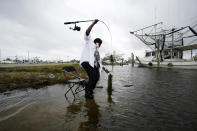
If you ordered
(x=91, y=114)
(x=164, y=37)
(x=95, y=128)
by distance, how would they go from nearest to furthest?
(x=95, y=128) < (x=91, y=114) < (x=164, y=37)

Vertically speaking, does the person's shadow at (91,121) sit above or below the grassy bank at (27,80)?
below

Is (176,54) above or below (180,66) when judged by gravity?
above

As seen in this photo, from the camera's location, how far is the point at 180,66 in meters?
25.1

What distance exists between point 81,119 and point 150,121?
1577 millimetres

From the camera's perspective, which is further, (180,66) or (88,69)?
(180,66)

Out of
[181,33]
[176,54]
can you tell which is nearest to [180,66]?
[176,54]

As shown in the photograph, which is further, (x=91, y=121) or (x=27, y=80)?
(x=27, y=80)

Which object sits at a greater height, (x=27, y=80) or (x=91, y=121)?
(x=27, y=80)

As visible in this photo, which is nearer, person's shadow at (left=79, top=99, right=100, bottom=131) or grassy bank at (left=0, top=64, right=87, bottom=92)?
person's shadow at (left=79, top=99, right=100, bottom=131)

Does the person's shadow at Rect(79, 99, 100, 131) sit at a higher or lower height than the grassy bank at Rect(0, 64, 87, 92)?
lower

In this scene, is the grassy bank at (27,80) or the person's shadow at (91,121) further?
the grassy bank at (27,80)

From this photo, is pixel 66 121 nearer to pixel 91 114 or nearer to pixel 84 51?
pixel 91 114

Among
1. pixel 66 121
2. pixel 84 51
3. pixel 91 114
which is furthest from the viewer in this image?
pixel 84 51

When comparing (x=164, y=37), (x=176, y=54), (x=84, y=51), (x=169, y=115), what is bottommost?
(x=169, y=115)
